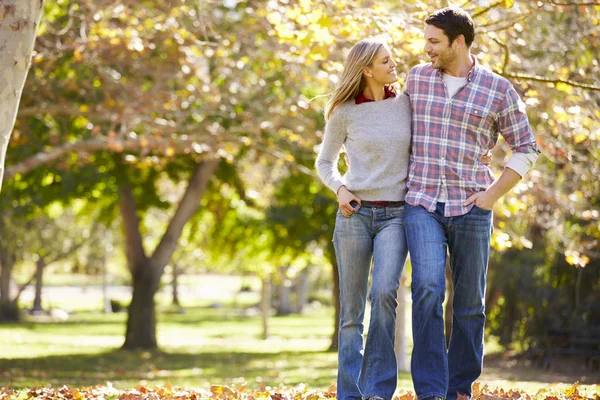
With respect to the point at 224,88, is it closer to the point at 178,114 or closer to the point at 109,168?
the point at 178,114

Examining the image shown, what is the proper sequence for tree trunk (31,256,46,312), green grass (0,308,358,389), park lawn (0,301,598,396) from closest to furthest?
park lawn (0,301,598,396) → green grass (0,308,358,389) → tree trunk (31,256,46,312)

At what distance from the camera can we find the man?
4871 mm

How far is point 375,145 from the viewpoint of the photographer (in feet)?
16.5

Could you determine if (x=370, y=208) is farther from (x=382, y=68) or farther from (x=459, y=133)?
(x=382, y=68)

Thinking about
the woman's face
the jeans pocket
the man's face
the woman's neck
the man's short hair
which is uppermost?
the man's short hair

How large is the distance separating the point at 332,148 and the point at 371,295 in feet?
2.98

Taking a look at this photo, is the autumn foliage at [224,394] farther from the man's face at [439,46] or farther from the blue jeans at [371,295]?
the man's face at [439,46]

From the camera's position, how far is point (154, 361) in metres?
18.5

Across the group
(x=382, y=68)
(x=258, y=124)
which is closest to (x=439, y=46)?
(x=382, y=68)

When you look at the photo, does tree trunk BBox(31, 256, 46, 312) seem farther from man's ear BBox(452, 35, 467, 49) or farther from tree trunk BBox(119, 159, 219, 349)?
man's ear BBox(452, 35, 467, 49)

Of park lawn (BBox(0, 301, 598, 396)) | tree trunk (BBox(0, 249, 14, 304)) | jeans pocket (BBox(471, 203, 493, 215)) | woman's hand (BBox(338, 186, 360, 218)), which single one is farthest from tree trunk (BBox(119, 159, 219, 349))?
jeans pocket (BBox(471, 203, 493, 215))

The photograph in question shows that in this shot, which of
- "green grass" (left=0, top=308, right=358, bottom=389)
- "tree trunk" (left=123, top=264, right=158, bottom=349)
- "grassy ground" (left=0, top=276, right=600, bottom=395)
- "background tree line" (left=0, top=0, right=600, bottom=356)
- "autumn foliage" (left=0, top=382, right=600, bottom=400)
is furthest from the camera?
"tree trunk" (left=123, top=264, right=158, bottom=349)

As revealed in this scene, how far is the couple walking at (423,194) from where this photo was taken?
16.1ft

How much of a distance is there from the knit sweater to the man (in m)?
0.07
